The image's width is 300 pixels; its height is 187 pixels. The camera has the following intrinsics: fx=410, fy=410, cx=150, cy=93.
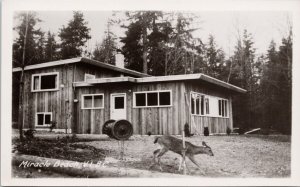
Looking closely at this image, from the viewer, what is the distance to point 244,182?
7781 millimetres

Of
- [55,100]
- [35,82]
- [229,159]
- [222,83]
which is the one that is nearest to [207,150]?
[229,159]

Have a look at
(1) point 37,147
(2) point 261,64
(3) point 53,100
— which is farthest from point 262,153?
(3) point 53,100

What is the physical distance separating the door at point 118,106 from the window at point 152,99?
323 mm

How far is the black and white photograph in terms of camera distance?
25.9ft

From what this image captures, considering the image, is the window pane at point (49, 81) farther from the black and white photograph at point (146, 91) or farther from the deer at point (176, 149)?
the deer at point (176, 149)

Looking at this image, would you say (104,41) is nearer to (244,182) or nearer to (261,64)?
(261,64)

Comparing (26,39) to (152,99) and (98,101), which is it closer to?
(98,101)

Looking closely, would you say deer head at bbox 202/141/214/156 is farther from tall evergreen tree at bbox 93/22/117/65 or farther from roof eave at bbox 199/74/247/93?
tall evergreen tree at bbox 93/22/117/65

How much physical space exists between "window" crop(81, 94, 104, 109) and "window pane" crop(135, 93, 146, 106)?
94 cm

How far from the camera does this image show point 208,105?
12.0m

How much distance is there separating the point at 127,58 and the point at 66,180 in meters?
5.09

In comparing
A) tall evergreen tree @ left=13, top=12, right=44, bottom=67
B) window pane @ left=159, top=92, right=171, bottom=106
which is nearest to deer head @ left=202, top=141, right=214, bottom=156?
window pane @ left=159, top=92, right=171, bottom=106

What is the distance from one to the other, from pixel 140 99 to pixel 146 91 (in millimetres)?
263

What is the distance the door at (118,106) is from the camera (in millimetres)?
10055
